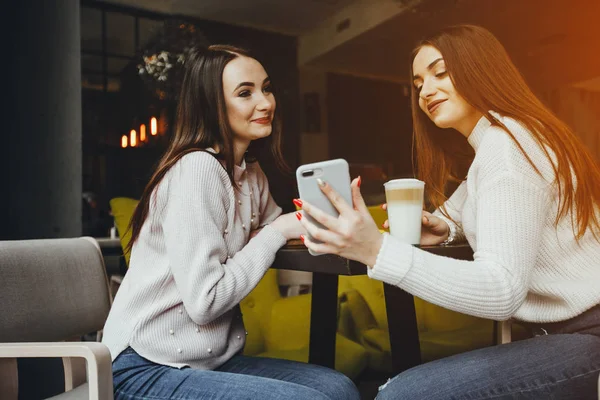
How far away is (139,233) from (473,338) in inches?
59.6

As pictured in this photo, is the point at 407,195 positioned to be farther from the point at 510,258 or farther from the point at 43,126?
the point at 43,126

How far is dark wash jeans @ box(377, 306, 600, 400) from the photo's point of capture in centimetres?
96

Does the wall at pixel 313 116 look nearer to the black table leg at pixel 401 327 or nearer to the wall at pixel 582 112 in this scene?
the wall at pixel 582 112

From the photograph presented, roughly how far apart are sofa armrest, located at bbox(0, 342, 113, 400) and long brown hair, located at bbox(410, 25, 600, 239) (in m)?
0.87

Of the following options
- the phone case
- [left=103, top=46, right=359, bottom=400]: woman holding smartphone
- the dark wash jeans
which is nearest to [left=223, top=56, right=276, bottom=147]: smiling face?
[left=103, top=46, right=359, bottom=400]: woman holding smartphone

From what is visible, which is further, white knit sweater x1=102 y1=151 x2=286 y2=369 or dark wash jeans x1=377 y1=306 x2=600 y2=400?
white knit sweater x1=102 y1=151 x2=286 y2=369

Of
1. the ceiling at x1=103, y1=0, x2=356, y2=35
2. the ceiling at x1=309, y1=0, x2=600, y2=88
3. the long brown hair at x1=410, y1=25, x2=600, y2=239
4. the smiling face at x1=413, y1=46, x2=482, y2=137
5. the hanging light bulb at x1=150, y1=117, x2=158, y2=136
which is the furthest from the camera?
the ceiling at x1=103, y1=0, x2=356, y2=35

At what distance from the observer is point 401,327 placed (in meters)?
1.45

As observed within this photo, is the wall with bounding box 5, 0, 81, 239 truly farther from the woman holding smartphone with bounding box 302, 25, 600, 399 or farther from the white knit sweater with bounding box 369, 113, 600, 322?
the white knit sweater with bounding box 369, 113, 600, 322

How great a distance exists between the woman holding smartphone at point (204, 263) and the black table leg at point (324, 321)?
301 mm

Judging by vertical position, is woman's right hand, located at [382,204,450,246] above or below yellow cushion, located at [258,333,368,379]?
above

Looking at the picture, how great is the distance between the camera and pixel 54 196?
2.49 meters

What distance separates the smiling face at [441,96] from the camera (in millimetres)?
1295

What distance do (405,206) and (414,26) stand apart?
13.4 feet
